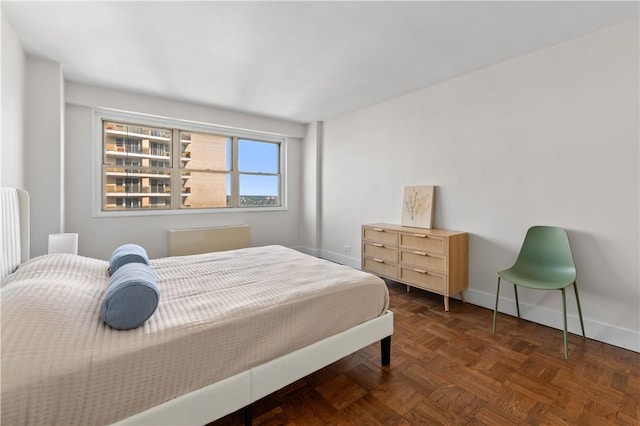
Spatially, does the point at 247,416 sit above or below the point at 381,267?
below

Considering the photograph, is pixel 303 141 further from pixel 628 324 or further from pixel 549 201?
pixel 628 324

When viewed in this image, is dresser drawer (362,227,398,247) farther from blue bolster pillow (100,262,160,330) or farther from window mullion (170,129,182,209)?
window mullion (170,129,182,209)

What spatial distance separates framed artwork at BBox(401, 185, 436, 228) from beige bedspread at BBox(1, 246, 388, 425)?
175cm

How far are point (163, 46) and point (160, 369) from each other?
2637 mm

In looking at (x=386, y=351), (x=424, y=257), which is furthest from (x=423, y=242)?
(x=386, y=351)

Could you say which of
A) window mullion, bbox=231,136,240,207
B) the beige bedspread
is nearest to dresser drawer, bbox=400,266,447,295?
the beige bedspread

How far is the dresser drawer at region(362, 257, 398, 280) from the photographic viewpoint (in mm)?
3543

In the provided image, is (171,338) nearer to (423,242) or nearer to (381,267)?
(423,242)

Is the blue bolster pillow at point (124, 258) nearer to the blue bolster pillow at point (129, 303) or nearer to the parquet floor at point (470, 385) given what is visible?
the blue bolster pillow at point (129, 303)

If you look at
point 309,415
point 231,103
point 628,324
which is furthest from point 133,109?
point 628,324

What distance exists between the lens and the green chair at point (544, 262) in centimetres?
236

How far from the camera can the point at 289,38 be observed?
7.92 feet

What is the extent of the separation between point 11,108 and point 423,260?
13.3 feet

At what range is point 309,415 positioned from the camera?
1571mm
